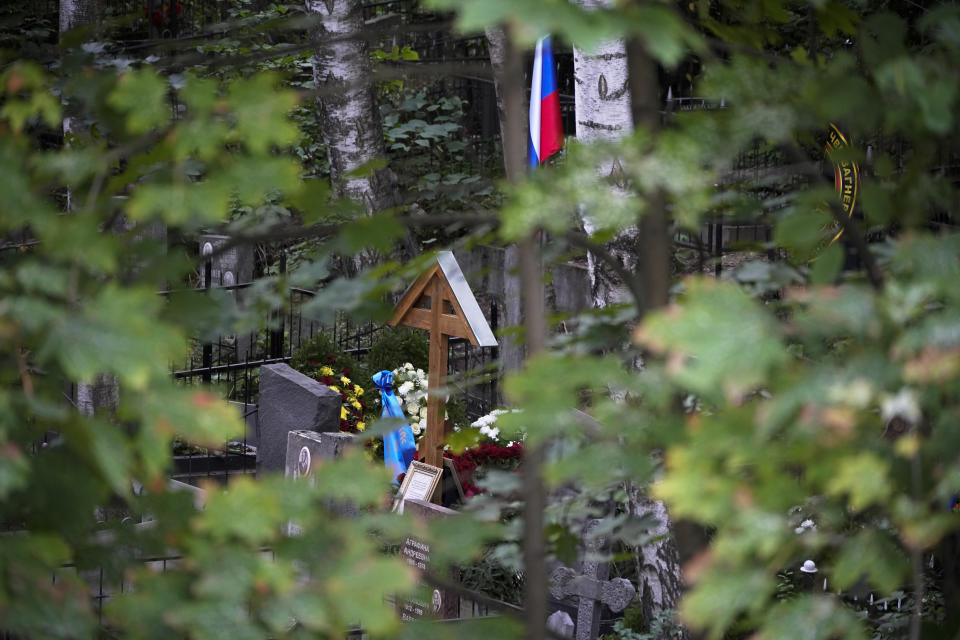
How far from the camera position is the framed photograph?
6.21m

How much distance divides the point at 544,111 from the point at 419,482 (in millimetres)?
2610

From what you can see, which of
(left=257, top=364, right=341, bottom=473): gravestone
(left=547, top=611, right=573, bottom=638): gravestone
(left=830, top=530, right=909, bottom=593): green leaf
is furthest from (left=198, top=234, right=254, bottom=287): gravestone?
(left=830, top=530, right=909, bottom=593): green leaf

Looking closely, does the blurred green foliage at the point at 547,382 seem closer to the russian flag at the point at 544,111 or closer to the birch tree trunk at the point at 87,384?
the birch tree trunk at the point at 87,384

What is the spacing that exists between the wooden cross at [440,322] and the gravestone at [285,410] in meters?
0.90

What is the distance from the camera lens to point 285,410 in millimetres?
7441

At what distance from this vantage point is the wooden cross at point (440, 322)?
6.21 metres

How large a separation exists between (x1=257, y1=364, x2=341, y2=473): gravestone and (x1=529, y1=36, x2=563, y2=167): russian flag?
88.7 inches

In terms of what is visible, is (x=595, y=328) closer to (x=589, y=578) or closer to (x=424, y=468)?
(x=589, y=578)

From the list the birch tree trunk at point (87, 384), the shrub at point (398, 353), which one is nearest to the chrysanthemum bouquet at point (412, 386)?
the shrub at point (398, 353)

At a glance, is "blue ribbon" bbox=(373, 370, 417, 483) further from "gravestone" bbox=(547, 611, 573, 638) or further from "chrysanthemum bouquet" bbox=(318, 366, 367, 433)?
"gravestone" bbox=(547, 611, 573, 638)

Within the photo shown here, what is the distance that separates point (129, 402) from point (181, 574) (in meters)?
0.25

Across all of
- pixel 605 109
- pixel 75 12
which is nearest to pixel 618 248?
pixel 605 109

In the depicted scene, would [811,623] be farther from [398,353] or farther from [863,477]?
[398,353]

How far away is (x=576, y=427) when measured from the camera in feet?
4.44
